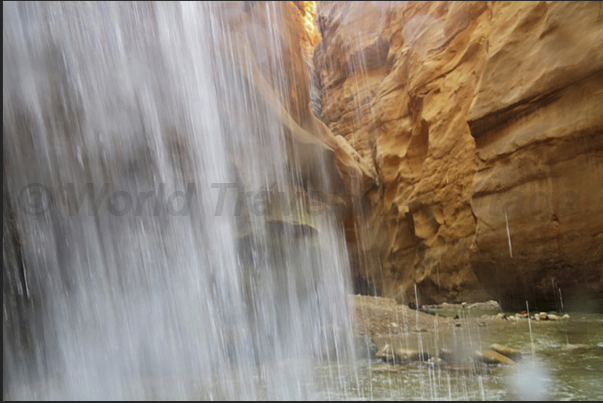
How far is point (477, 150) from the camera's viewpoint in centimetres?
789

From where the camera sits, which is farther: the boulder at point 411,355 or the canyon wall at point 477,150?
the canyon wall at point 477,150

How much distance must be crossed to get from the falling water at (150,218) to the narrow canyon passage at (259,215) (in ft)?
0.08

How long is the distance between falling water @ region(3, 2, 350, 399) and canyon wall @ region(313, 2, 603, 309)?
360 cm

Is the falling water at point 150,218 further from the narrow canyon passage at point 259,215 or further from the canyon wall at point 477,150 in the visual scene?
the canyon wall at point 477,150

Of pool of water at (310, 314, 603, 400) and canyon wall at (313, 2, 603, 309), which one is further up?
canyon wall at (313, 2, 603, 309)

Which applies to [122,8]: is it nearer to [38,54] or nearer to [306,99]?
[38,54]

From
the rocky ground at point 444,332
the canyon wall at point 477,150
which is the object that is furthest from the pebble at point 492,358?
the canyon wall at point 477,150

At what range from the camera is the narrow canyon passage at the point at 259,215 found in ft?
13.6

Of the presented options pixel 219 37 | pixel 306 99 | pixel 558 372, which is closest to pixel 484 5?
pixel 306 99

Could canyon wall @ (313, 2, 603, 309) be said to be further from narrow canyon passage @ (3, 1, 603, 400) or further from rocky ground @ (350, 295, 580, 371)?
rocky ground @ (350, 295, 580, 371)

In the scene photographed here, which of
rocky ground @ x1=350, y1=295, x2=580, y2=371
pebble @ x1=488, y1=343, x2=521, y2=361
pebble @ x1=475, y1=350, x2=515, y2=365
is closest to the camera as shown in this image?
pebble @ x1=475, y1=350, x2=515, y2=365

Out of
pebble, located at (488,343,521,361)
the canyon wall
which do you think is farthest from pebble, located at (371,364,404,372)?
the canyon wall

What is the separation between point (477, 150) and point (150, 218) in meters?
6.41

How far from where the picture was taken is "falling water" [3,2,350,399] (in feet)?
14.0
